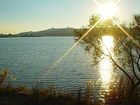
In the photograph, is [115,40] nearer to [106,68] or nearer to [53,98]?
[53,98]

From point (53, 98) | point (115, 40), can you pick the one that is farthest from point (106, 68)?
point (53, 98)

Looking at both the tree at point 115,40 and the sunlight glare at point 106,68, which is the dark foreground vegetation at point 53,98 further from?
the sunlight glare at point 106,68

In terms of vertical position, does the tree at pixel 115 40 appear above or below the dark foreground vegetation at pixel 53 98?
above

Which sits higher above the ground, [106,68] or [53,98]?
[53,98]

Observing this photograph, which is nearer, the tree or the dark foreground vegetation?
the dark foreground vegetation

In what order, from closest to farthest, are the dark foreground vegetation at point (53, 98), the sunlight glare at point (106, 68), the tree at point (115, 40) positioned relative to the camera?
1. the dark foreground vegetation at point (53, 98)
2. the tree at point (115, 40)
3. the sunlight glare at point (106, 68)

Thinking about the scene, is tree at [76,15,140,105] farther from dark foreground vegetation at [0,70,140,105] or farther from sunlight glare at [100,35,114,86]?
dark foreground vegetation at [0,70,140,105]

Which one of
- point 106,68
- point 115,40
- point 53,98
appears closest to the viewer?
point 53,98

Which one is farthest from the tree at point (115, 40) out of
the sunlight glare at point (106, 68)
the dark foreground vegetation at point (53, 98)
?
the dark foreground vegetation at point (53, 98)

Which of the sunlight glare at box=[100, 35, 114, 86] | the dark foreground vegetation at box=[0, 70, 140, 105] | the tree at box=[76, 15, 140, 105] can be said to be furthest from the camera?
the sunlight glare at box=[100, 35, 114, 86]

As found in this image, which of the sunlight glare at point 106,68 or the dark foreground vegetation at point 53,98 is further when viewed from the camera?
the sunlight glare at point 106,68

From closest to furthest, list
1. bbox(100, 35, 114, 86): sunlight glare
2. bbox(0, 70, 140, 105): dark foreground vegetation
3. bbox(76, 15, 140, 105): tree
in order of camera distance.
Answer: bbox(0, 70, 140, 105): dark foreground vegetation < bbox(76, 15, 140, 105): tree < bbox(100, 35, 114, 86): sunlight glare

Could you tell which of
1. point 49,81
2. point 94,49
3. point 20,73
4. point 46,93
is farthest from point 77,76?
point 46,93

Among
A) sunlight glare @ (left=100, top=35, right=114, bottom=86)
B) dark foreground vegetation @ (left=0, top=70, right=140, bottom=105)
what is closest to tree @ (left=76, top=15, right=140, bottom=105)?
sunlight glare @ (left=100, top=35, right=114, bottom=86)
